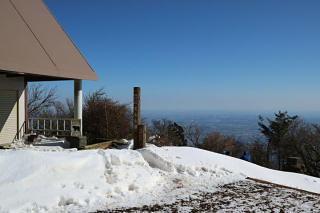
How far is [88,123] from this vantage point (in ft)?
52.0

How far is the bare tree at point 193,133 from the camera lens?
4009 centimetres

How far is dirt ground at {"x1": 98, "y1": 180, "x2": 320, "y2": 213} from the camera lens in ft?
15.5

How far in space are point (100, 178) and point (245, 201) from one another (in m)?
2.88

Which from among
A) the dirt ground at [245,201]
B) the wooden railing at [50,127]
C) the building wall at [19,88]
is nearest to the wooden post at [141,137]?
the dirt ground at [245,201]

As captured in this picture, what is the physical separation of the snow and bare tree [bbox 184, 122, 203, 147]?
32333 millimetres

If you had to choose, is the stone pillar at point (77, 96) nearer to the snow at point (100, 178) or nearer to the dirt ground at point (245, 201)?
the snow at point (100, 178)

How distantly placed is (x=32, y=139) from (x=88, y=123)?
204 inches

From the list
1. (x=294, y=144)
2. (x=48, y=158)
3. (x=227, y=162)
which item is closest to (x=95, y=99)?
(x=227, y=162)

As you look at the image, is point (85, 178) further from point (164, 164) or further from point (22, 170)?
point (164, 164)

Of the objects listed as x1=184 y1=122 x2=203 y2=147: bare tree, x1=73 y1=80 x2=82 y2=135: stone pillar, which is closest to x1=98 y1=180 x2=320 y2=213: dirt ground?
x1=73 y1=80 x2=82 y2=135: stone pillar

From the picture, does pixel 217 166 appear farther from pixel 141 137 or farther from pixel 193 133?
pixel 193 133

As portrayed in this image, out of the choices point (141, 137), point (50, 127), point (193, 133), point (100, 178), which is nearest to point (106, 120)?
point (50, 127)

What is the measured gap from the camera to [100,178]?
17.8 ft

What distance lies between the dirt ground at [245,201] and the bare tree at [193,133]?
33.8m
